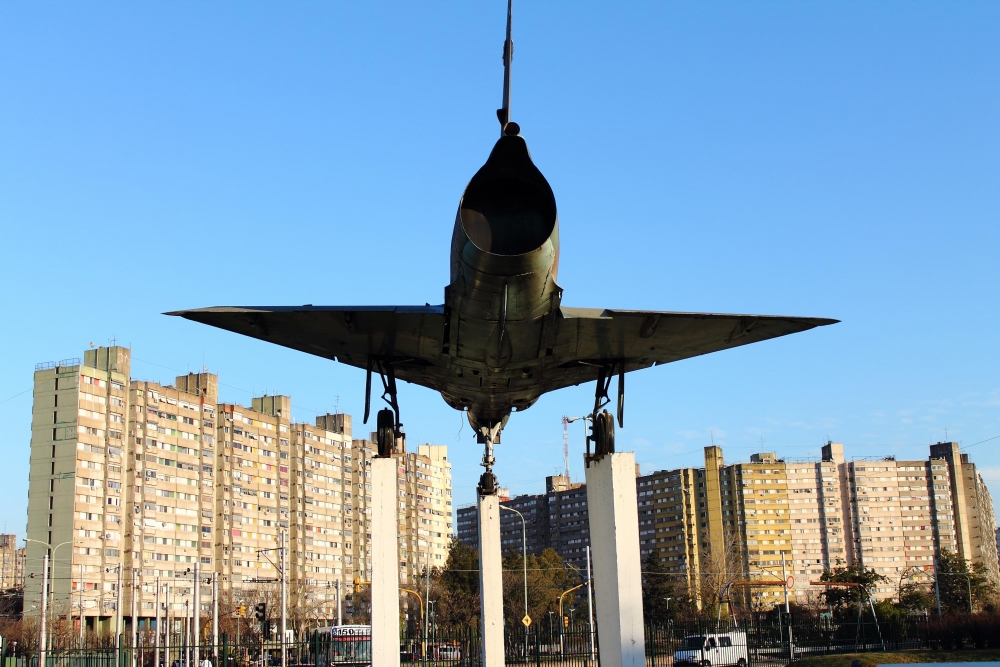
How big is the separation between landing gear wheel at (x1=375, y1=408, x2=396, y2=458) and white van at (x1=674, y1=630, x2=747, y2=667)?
2571 centimetres

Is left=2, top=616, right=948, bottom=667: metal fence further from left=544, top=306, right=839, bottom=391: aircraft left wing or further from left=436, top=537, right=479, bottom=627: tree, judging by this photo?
left=436, top=537, right=479, bottom=627: tree

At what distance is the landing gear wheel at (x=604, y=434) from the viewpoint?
62.5 ft

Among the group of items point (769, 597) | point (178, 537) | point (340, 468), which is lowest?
point (769, 597)

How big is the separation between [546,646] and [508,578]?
6223cm

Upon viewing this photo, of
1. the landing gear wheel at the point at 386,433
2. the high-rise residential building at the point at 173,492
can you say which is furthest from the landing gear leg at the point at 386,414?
the high-rise residential building at the point at 173,492

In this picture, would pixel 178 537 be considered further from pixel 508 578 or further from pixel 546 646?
pixel 546 646

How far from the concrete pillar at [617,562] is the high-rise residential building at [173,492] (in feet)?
233

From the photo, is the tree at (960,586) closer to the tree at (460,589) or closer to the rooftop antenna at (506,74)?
the tree at (460,589)

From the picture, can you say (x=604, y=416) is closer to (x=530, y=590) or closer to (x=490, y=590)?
(x=490, y=590)

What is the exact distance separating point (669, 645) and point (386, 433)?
23899mm

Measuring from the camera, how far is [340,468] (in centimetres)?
15738

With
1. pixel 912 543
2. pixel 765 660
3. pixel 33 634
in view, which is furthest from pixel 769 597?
pixel 765 660

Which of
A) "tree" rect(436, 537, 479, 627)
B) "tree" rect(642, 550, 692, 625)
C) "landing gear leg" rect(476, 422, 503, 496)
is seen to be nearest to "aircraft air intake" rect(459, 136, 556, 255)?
"landing gear leg" rect(476, 422, 503, 496)

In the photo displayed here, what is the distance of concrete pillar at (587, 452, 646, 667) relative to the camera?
17562 mm
